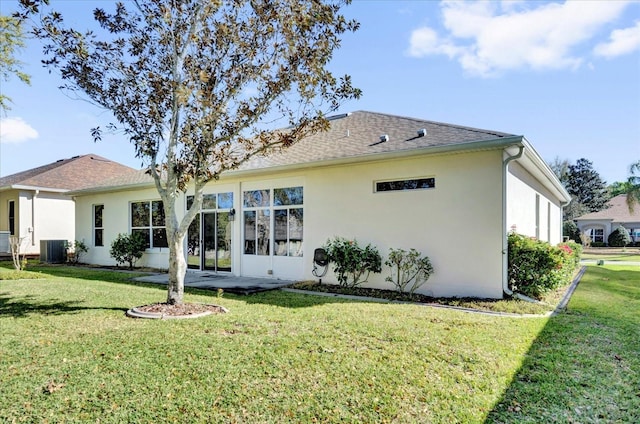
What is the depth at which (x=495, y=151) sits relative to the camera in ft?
26.4

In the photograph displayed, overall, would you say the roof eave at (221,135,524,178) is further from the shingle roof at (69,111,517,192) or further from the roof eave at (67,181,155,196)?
the roof eave at (67,181,155,196)

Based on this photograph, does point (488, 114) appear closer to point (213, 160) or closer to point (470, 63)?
point (470, 63)

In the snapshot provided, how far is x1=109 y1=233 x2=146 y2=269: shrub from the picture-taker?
14.5 metres

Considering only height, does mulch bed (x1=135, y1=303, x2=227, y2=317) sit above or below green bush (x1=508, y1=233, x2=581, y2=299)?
below

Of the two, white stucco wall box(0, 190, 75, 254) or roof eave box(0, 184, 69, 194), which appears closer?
roof eave box(0, 184, 69, 194)

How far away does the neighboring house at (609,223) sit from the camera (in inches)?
1448

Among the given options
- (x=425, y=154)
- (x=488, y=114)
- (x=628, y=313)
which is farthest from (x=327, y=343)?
(x=488, y=114)

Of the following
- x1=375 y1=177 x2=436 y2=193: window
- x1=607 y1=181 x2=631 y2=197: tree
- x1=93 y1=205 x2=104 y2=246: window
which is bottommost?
x1=93 y1=205 x2=104 y2=246: window

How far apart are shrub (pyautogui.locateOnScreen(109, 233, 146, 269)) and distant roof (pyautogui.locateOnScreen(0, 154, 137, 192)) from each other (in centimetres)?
387

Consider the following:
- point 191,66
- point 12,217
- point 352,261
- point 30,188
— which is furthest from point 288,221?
point 12,217

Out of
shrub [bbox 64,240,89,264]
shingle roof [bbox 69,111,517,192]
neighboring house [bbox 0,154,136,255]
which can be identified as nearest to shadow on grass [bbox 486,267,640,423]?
shingle roof [bbox 69,111,517,192]

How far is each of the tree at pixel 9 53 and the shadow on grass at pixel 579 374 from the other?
16.9 metres

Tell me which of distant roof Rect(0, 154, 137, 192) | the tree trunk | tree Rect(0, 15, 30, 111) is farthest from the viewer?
distant roof Rect(0, 154, 137, 192)

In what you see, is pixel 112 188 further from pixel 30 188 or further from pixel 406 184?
pixel 406 184
